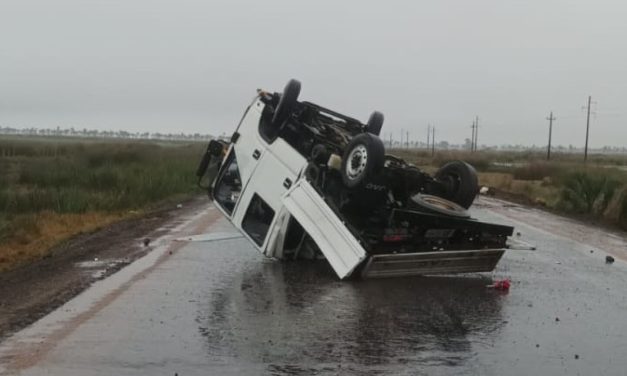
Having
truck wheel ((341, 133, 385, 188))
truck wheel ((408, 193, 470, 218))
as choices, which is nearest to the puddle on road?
truck wheel ((408, 193, 470, 218))

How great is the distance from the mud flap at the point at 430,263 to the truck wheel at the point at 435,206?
534 millimetres

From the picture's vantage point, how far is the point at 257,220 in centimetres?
1138

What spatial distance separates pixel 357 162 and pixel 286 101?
5.66ft

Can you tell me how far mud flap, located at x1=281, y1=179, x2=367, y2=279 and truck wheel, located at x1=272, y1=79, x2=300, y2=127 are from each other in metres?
1.34

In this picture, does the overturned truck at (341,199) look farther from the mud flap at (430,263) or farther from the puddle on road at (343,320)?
the puddle on road at (343,320)

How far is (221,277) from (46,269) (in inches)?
98.8

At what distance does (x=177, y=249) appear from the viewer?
13.0 metres

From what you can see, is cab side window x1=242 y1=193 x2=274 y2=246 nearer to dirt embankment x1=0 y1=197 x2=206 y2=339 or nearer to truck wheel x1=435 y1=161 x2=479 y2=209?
dirt embankment x1=0 y1=197 x2=206 y2=339

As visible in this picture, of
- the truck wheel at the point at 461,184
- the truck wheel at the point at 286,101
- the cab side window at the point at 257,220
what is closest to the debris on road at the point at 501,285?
the truck wheel at the point at 461,184

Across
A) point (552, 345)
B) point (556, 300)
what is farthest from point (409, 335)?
point (556, 300)

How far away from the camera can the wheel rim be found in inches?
393

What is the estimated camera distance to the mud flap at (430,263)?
946cm

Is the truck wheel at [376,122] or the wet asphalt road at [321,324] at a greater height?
the truck wheel at [376,122]

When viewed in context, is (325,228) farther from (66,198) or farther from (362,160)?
(66,198)
